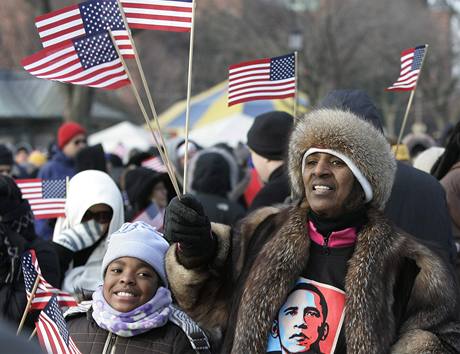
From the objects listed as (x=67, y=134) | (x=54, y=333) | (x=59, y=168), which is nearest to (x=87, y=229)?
(x=54, y=333)

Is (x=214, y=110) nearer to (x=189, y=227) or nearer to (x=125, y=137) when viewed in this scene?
(x=125, y=137)

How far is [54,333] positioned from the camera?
3545mm

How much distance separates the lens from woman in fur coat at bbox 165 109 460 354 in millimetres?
3256

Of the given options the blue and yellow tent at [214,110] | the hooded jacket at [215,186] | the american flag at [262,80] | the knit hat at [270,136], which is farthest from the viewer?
the blue and yellow tent at [214,110]

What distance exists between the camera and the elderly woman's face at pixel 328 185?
3.43m

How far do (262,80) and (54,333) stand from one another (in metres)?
2.68

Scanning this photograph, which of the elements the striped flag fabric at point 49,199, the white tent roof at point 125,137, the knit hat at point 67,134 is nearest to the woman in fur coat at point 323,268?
the striped flag fabric at point 49,199

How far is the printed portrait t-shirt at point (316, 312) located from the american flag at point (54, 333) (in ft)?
2.48

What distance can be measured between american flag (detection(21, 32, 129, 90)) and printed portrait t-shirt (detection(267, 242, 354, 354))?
139 cm

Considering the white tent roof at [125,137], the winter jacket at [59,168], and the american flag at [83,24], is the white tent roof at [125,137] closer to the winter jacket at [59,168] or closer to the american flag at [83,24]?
the winter jacket at [59,168]

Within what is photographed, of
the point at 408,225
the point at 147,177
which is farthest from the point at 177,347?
the point at 147,177

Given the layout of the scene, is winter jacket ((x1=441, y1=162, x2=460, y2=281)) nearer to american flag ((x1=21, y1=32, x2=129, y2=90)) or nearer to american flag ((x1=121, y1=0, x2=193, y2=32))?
american flag ((x1=121, y1=0, x2=193, y2=32))

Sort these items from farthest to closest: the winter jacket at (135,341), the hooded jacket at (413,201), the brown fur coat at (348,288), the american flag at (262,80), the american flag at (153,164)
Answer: the american flag at (153,164) < the american flag at (262,80) < the hooded jacket at (413,201) < the winter jacket at (135,341) < the brown fur coat at (348,288)

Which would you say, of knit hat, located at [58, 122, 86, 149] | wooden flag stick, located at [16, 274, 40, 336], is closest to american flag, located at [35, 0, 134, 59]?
wooden flag stick, located at [16, 274, 40, 336]
